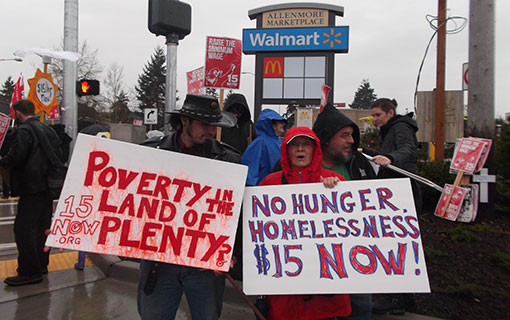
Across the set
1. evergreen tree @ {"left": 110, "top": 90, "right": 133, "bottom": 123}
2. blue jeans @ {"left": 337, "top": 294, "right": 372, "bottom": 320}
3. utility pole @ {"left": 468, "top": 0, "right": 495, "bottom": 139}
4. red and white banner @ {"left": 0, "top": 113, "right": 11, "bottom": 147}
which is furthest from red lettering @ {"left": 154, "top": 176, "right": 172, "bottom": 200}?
evergreen tree @ {"left": 110, "top": 90, "right": 133, "bottom": 123}

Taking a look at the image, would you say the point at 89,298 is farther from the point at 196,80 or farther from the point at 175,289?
the point at 196,80

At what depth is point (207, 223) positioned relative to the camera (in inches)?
80.0

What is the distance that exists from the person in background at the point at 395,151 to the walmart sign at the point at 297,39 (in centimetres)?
840

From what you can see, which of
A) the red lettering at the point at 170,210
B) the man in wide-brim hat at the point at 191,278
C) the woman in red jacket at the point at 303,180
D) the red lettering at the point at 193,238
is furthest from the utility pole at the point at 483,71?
the red lettering at the point at 170,210

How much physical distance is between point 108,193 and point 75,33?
7.71 metres

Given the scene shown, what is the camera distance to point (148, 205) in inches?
79.5

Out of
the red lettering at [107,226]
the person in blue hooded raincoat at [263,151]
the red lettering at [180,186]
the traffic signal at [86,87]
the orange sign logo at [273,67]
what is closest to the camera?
the red lettering at [107,226]

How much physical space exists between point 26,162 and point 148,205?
268 centimetres

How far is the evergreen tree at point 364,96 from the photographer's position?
91988mm

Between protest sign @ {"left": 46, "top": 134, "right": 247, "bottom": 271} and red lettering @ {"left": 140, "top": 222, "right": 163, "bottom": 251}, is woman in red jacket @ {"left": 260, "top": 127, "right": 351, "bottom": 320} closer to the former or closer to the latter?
protest sign @ {"left": 46, "top": 134, "right": 247, "bottom": 271}

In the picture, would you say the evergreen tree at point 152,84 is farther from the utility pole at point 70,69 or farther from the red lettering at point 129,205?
the red lettering at point 129,205

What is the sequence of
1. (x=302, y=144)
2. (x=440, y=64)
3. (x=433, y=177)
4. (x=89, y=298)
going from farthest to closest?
1. (x=440, y=64)
2. (x=433, y=177)
3. (x=89, y=298)
4. (x=302, y=144)

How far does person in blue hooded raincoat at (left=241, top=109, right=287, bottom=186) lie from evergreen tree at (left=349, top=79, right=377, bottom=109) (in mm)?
92228

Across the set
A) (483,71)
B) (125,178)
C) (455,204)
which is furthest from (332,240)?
(483,71)
